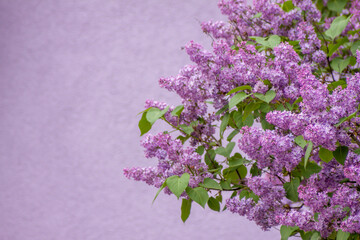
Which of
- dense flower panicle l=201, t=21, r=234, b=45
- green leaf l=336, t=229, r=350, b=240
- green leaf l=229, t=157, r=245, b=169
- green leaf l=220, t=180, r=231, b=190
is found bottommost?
green leaf l=336, t=229, r=350, b=240

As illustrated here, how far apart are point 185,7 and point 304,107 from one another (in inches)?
64.7

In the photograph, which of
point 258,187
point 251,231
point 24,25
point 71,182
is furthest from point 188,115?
point 24,25

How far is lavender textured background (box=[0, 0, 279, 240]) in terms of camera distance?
2205mm

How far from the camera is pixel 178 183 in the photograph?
2.56ft

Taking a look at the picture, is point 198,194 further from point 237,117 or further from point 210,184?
point 237,117

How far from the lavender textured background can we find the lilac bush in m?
1.21

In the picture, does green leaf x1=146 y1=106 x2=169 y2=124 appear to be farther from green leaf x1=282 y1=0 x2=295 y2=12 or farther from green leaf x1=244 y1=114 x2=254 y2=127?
green leaf x1=282 y1=0 x2=295 y2=12

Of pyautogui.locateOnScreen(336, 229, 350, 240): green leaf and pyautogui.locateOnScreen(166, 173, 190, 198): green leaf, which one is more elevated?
pyautogui.locateOnScreen(166, 173, 190, 198): green leaf

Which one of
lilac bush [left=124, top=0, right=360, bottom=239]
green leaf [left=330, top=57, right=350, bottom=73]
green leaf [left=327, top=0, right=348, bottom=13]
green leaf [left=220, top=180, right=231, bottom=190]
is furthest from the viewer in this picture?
green leaf [left=327, top=0, right=348, bottom=13]

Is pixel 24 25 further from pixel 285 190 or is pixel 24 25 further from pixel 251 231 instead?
pixel 285 190

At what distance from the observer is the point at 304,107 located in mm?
708

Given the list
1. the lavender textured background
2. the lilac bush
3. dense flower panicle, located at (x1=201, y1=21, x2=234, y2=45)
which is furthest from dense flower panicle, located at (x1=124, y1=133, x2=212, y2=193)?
the lavender textured background

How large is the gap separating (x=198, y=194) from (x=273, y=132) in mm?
178

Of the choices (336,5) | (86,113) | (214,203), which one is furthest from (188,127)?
(86,113)
